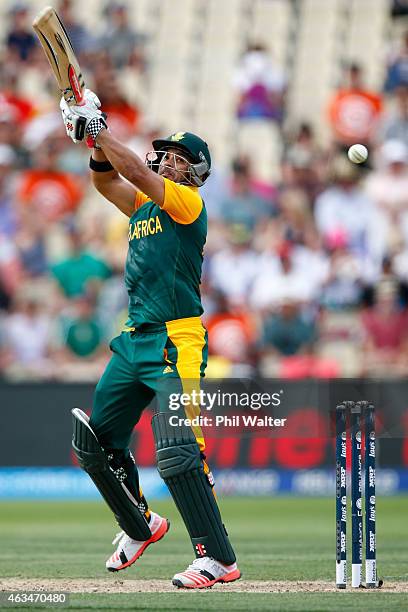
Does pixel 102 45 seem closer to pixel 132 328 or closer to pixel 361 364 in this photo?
pixel 361 364

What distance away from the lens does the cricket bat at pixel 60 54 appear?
6.05 metres

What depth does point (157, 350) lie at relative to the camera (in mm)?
6129

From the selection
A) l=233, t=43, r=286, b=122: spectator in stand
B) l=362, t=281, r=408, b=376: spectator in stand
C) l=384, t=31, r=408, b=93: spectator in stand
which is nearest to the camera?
l=362, t=281, r=408, b=376: spectator in stand

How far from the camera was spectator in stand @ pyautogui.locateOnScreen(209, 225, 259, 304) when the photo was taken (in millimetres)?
13445

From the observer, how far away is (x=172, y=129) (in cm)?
1759

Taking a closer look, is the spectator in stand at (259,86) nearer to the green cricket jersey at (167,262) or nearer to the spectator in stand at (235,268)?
the spectator in stand at (235,268)

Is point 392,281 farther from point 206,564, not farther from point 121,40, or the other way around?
point 206,564

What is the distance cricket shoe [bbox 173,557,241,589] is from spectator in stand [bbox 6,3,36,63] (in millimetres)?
11137

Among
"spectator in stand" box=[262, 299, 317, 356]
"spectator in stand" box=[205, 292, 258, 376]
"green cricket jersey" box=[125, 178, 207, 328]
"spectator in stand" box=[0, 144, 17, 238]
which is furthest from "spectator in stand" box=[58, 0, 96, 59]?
"green cricket jersey" box=[125, 178, 207, 328]

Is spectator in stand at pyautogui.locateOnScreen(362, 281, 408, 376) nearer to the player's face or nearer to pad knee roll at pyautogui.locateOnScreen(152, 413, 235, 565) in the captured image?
the player's face

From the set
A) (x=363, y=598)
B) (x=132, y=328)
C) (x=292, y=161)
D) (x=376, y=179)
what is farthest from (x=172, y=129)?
(x=363, y=598)

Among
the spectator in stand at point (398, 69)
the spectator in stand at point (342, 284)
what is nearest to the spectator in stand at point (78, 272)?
the spectator in stand at point (342, 284)

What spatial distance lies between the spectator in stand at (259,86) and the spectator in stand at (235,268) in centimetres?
269

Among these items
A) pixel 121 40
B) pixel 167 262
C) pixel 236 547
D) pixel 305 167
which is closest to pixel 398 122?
pixel 305 167
